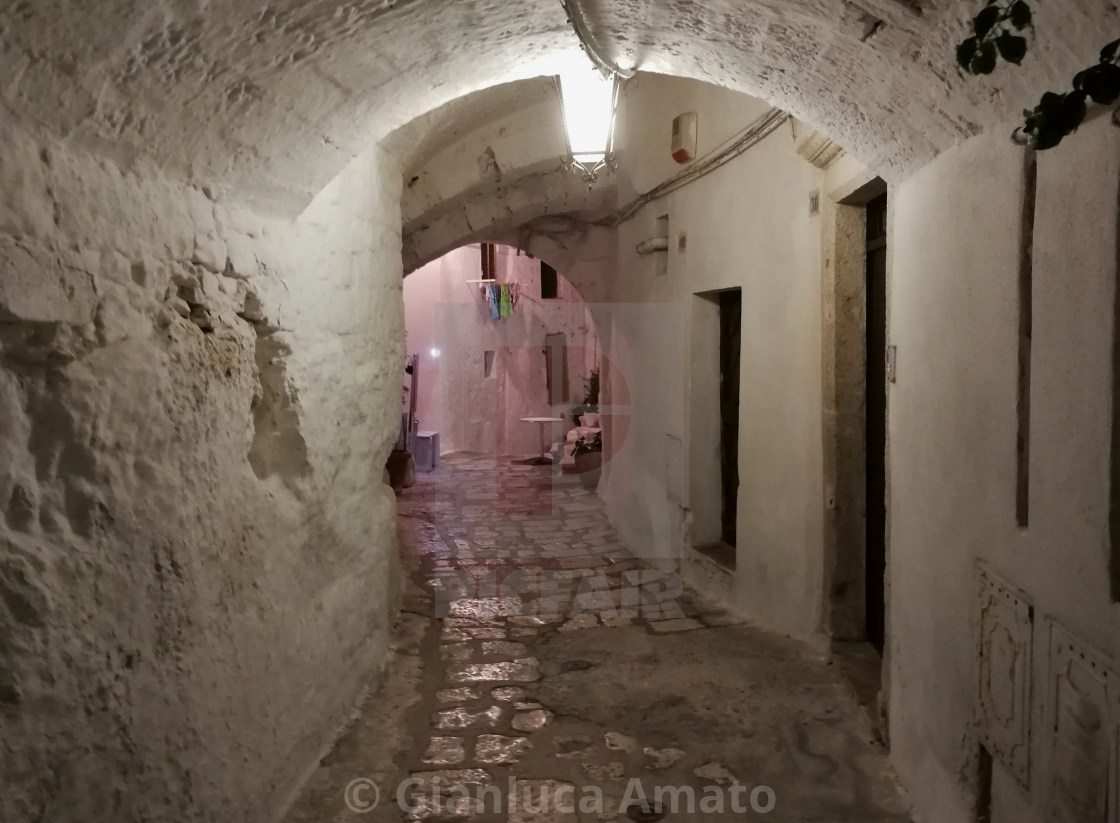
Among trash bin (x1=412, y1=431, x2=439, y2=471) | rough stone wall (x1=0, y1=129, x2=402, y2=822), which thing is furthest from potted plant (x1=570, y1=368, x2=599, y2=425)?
rough stone wall (x1=0, y1=129, x2=402, y2=822)

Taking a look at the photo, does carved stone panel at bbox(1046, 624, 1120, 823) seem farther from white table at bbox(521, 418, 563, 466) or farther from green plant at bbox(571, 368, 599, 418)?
white table at bbox(521, 418, 563, 466)

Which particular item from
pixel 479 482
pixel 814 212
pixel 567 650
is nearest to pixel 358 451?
pixel 567 650

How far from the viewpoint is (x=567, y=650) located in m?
4.24

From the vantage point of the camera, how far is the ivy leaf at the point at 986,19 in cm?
138

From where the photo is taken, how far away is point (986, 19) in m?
1.38

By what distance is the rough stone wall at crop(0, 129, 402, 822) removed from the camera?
150cm

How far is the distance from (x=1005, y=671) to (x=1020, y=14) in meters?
1.41

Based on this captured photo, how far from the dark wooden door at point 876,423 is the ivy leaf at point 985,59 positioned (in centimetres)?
248

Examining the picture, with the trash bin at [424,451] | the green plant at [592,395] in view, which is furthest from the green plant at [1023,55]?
the trash bin at [424,451]

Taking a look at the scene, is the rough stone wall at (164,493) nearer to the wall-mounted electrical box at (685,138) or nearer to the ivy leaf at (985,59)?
the ivy leaf at (985,59)

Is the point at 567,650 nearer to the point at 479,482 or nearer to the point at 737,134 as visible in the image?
the point at 737,134

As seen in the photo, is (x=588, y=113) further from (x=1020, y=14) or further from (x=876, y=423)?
(x=1020, y=14)

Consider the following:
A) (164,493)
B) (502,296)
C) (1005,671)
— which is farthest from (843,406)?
(502,296)

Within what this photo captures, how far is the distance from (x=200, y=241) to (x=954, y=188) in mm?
2000
